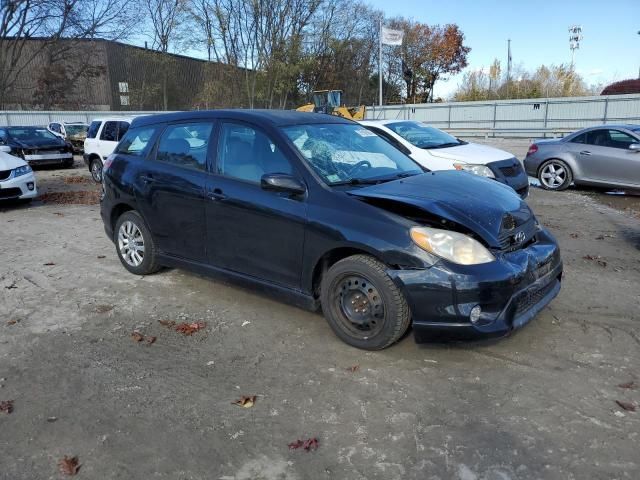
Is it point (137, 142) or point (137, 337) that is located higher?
point (137, 142)

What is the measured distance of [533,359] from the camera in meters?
3.88

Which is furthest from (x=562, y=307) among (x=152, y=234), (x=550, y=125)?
(x=550, y=125)

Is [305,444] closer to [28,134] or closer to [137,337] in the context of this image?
[137,337]

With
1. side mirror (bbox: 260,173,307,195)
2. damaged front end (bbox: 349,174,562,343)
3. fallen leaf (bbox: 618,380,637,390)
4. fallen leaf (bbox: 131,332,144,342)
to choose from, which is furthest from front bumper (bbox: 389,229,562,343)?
fallen leaf (bbox: 131,332,144,342)

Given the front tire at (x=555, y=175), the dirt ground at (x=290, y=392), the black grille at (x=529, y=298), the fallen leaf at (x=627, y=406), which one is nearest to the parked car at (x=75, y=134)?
the front tire at (x=555, y=175)

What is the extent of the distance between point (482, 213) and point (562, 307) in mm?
1586

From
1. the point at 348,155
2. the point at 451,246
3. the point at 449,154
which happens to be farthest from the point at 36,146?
the point at 451,246

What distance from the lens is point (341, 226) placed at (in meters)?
3.89

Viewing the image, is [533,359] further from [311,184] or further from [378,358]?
[311,184]

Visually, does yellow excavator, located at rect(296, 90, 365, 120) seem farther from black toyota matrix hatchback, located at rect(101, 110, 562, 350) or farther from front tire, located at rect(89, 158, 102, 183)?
black toyota matrix hatchback, located at rect(101, 110, 562, 350)

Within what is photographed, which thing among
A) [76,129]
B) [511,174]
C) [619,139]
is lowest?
[511,174]

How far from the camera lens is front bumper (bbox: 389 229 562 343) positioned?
139 inches

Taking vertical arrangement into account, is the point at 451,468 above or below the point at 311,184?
below

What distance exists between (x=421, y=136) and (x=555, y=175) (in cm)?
390
